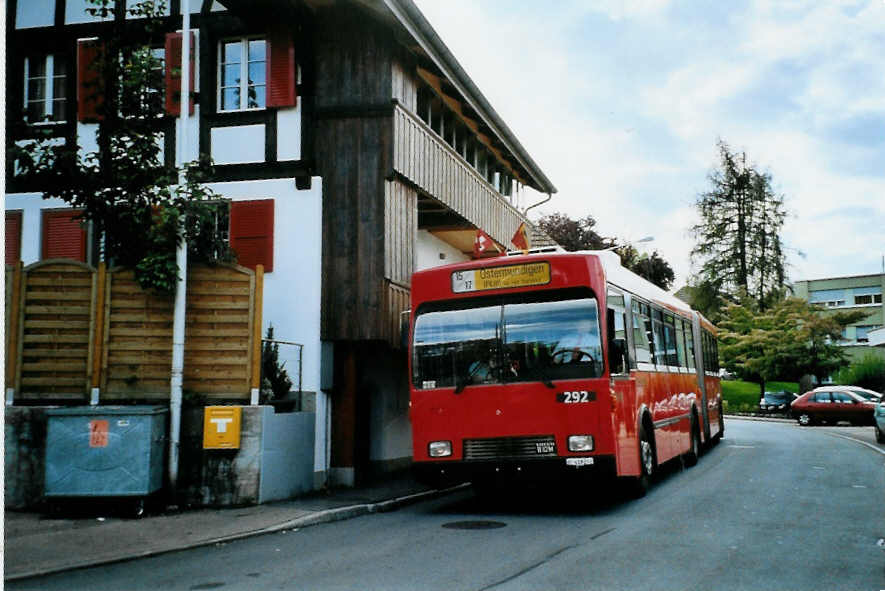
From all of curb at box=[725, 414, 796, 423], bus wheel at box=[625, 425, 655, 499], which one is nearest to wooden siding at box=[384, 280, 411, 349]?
bus wheel at box=[625, 425, 655, 499]

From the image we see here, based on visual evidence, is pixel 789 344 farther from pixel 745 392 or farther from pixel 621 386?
pixel 621 386

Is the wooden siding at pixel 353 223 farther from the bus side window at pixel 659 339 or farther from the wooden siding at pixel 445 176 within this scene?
the bus side window at pixel 659 339

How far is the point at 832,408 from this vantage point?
35875 millimetres

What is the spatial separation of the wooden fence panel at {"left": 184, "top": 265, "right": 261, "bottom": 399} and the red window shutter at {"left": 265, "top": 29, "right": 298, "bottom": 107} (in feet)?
12.9

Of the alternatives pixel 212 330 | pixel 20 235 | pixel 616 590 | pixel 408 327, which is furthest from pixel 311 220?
pixel 616 590

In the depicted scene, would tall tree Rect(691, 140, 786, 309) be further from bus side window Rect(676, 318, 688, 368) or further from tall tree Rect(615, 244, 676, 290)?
bus side window Rect(676, 318, 688, 368)

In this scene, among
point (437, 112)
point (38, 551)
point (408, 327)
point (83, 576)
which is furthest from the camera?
point (437, 112)

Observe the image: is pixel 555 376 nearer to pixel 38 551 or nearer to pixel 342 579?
pixel 342 579

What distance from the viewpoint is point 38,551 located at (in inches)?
352

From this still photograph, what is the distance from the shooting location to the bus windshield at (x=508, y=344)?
35.5 ft

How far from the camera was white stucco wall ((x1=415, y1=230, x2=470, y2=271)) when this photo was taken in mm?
20688

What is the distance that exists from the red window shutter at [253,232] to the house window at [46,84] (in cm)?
430

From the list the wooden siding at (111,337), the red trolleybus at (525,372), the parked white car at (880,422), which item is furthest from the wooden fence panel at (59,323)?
the parked white car at (880,422)

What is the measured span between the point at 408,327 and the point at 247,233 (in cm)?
483
